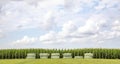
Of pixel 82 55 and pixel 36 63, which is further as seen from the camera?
pixel 82 55

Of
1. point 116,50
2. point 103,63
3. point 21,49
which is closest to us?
point 103,63

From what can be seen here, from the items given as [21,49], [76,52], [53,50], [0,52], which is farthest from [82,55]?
[0,52]

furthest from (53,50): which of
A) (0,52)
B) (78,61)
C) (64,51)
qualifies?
(78,61)

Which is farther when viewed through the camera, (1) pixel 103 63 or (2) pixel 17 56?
(2) pixel 17 56

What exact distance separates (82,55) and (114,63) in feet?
52.7

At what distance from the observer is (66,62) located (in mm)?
41469

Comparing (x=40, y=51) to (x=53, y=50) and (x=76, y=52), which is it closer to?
(x=53, y=50)

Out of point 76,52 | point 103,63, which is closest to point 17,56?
point 76,52

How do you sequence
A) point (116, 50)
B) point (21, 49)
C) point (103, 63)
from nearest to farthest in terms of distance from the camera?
point (103, 63) < point (116, 50) < point (21, 49)

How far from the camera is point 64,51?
58000 millimetres

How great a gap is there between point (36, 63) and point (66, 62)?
4118 millimetres

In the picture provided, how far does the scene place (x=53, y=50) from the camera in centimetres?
5878

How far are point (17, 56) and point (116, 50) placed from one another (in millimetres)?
18728

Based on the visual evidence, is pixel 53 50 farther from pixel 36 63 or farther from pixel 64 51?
pixel 36 63
